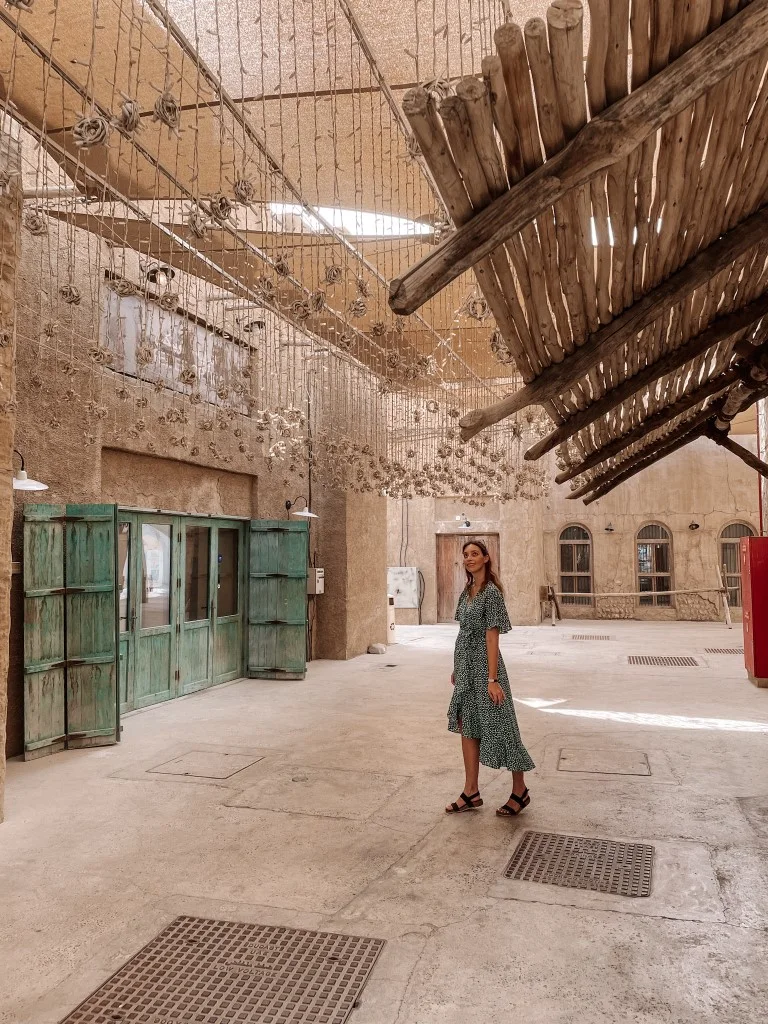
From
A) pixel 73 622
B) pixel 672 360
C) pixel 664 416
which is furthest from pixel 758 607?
pixel 73 622

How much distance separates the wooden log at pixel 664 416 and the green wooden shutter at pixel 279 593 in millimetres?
3977

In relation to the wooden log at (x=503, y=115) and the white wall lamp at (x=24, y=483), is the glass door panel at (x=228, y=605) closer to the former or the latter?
the white wall lamp at (x=24, y=483)

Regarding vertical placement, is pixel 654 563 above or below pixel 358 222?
below

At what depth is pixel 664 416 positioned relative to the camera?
23.0 ft

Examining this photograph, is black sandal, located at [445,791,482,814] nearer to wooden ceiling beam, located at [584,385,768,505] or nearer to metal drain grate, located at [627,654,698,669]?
wooden ceiling beam, located at [584,385,768,505]

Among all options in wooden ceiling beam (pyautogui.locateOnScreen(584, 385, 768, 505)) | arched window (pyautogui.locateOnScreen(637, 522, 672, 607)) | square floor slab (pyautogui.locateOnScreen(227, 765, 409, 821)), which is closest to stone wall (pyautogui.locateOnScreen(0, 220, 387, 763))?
square floor slab (pyautogui.locateOnScreen(227, 765, 409, 821))

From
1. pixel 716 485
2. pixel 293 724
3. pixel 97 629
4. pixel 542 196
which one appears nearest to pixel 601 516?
pixel 716 485

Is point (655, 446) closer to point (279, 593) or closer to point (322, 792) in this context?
point (279, 593)

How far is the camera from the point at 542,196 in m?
2.41

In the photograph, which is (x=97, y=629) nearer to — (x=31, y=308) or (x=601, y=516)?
(x=31, y=308)

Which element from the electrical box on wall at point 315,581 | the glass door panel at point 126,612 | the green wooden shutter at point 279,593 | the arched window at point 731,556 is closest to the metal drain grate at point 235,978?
the glass door panel at point 126,612

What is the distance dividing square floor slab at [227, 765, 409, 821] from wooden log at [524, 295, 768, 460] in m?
2.72

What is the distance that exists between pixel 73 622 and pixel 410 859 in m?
3.92

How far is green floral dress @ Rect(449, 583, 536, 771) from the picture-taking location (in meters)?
4.57
